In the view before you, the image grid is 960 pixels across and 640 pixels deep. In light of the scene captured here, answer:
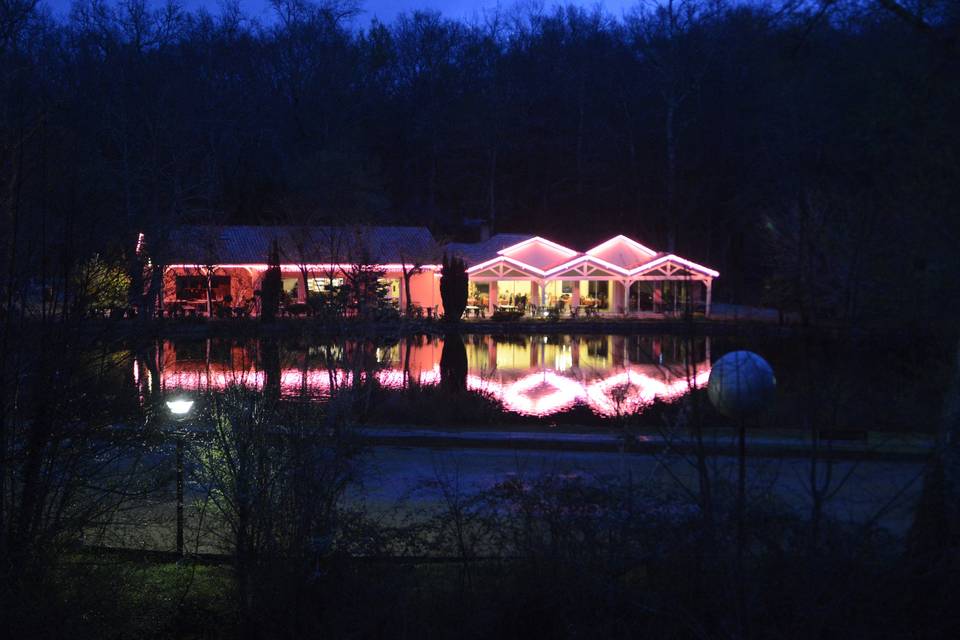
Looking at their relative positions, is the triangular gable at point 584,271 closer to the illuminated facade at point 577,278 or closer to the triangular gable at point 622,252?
the illuminated facade at point 577,278

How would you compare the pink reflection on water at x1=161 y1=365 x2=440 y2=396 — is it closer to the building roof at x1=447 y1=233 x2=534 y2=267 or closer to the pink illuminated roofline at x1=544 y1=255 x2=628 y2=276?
the pink illuminated roofline at x1=544 y1=255 x2=628 y2=276

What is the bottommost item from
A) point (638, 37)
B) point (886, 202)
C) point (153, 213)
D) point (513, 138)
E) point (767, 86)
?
point (886, 202)

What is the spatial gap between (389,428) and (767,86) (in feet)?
24.1

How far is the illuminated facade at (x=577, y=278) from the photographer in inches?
1683

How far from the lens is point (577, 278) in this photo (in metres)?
43.2

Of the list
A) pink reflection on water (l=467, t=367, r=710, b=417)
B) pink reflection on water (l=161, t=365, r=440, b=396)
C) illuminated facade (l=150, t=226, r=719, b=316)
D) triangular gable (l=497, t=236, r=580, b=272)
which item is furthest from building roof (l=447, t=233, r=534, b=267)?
pink reflection on water (l=161, t=365, r=440, b=396)

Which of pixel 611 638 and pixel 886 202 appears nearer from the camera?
pixel 611 638

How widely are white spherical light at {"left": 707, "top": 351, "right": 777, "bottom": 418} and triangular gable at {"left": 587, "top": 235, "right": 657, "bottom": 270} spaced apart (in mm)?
39771

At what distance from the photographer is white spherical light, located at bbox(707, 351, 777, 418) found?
4891 millimetres

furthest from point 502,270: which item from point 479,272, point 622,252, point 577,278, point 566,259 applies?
point 622,252

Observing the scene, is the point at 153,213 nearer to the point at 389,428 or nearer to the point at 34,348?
the point at 389,428

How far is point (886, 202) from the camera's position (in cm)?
580

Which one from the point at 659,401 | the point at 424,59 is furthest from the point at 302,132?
the point at 659,401

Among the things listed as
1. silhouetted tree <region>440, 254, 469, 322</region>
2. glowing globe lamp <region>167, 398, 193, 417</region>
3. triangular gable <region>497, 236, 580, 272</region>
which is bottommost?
glowing globe lamp <region>167, 398, 193, 417</region>
